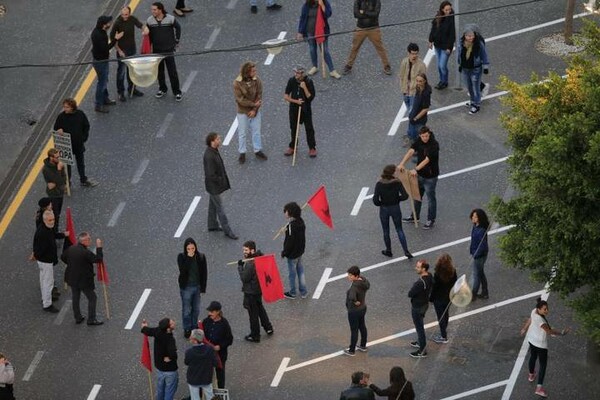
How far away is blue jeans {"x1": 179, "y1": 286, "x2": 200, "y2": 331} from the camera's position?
26016mm

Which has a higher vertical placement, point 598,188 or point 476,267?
point 598,188

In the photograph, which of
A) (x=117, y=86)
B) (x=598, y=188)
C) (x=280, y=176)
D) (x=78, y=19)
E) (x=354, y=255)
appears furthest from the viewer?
(x=78, y=19)

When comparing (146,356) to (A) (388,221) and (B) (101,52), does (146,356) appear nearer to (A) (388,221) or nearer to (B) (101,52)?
(A) (388,221)

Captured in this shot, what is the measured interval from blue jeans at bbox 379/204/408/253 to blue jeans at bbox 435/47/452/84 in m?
4.82

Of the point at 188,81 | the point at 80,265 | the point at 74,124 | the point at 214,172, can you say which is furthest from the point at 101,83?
the point at 80,265

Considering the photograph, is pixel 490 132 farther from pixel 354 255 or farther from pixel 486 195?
pixel 354 255

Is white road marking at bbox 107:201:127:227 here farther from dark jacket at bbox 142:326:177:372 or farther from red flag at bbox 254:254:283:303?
dark jacket at bbox 142:326:177:372

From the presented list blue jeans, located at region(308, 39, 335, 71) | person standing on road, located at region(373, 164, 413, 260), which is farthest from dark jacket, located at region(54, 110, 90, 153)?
person standing on road, located at region(373, 164, 413, 260)

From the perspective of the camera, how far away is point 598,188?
22312 millimetres

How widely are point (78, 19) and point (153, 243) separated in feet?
24.0

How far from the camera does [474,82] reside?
101ft

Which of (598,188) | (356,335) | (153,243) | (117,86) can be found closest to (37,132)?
(117,86)

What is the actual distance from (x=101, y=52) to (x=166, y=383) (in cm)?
839

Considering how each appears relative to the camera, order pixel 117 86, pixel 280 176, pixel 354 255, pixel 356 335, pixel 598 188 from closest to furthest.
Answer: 1. pixel 598 188
2. pixel 356 335
3. pixel 354 255
4. pixel 280 176
5. pixel 117 86
